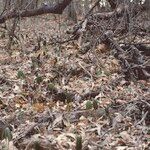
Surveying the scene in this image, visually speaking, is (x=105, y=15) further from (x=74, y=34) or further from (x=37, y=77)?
(x=37, y=77)

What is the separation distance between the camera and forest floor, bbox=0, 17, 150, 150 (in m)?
5.26

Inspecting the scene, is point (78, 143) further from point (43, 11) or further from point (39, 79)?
point (43, 11)

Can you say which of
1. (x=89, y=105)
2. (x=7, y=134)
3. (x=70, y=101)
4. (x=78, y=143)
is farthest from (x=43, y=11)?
(x=78, y=143)

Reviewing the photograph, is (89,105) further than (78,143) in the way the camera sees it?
Yes

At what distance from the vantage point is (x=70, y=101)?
683cm

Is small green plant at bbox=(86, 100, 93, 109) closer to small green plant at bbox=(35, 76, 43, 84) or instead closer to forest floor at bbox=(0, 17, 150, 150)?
forest floor at bbox=(0, 17, 150, 150)

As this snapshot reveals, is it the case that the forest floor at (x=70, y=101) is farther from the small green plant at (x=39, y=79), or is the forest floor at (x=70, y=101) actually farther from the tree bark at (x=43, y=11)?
the tree bark at (x=43, y=11)

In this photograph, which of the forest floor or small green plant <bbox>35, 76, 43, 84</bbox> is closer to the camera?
the forest floor

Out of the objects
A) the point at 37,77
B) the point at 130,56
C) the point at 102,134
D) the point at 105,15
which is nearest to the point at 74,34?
the point at 105,15

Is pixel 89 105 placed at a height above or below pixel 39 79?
below

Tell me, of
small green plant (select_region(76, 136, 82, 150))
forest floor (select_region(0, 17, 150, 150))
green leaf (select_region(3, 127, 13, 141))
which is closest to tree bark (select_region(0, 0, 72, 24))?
forest floor (select_region(0, 17, 150, 150))

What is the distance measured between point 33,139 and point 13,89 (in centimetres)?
249

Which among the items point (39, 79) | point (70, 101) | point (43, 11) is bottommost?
point (70, 101)

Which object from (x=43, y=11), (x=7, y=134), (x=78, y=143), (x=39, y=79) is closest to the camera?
(x=78, y=143)
